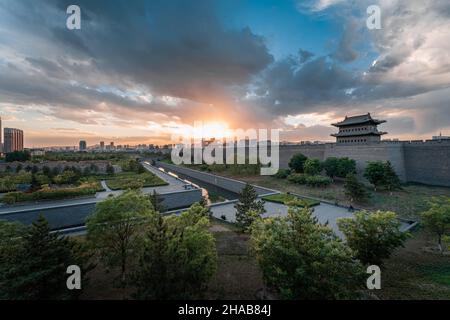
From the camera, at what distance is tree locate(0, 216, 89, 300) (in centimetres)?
529

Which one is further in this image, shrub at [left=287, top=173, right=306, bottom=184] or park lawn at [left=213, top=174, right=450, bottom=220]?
shrub at [left=287, top=173, right=306, bottom=184]

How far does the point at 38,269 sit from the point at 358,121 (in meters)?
40.2

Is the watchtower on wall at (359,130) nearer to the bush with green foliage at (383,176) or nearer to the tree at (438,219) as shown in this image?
the bush with green foliage at (383,176)

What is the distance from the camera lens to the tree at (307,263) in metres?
5.33

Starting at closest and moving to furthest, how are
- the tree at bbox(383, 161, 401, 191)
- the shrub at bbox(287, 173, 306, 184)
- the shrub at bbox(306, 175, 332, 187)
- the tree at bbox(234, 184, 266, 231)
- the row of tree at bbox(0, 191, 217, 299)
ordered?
the row of tree at bbox(0, 191, 217, 299) → the tree at bbox(234, 184, 266, 231) → the tree at bbox(383, 161, 401, 191) → the shrub at bbox(306, 175, 332, 187) → the shrub at bbox(287, 173, 306, 184)

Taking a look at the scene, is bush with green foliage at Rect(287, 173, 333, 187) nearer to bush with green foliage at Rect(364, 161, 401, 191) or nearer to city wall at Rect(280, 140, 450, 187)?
bush with green foliage at Rect(364, 161, 401, 191)

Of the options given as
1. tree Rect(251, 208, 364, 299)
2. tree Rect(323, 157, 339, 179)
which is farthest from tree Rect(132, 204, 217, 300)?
tree Rect(323, 157, 339, 179)

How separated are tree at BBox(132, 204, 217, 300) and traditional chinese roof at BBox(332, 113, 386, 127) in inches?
1402

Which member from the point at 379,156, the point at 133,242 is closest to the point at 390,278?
the point at 133,242

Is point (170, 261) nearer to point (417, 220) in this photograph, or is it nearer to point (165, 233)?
point (165, 233)

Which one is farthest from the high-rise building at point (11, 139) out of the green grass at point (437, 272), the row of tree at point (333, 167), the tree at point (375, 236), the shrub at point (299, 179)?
the green grass at point (437, 272)
